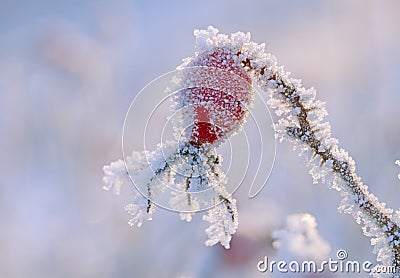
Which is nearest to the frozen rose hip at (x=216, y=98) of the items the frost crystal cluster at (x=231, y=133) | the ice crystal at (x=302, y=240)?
the frost crystal cluster at (x=231, y=133)

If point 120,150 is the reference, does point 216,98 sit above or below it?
below

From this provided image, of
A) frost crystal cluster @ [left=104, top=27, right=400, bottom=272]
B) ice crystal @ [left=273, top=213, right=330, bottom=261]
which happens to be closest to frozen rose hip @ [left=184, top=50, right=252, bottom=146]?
frost crystal cluster @ [left=104, top=27, right=400, bottom=272]

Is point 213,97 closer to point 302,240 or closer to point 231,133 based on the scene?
point 231,133

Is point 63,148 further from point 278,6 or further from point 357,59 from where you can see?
point 278,6

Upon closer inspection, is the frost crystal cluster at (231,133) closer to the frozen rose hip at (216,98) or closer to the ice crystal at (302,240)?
the frozen rose hip at (216,98)

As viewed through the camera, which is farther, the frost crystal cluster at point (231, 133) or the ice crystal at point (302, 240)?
the ice crystal at point (302, 240)

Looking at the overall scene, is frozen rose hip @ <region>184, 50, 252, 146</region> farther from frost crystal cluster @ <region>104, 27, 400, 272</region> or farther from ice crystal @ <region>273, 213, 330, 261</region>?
ice crystal @ <region>273, 213, 330, 261</region>

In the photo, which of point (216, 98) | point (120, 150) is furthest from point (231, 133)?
point (120, 150)

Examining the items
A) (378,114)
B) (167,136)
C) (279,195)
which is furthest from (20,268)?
(378,114)
